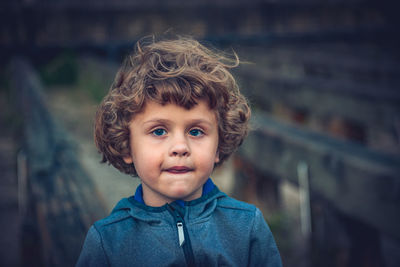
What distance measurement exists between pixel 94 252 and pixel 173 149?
0.46 metres

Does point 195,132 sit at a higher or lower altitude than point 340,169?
higher

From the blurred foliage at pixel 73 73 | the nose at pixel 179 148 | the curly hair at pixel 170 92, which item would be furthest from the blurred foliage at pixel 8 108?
the nose at pixel 179 148

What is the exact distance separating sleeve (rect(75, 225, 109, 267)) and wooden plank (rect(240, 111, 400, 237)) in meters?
1.34

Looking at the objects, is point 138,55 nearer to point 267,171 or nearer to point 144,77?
point 144,77

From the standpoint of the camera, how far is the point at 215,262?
1.51 meters

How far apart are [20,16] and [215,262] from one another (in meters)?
14.9

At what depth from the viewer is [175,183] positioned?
1.52 m

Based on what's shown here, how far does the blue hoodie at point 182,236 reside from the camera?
1495mm

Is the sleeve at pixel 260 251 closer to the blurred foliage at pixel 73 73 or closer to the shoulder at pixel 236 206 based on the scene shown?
the shoulder at pixel 236 206

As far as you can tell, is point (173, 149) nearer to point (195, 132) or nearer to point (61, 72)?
point (195, 132)

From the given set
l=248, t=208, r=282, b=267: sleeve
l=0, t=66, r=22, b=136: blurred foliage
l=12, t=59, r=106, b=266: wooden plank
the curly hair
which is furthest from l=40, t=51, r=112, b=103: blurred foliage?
l=248, t=208, r=282, b=267: sleeve

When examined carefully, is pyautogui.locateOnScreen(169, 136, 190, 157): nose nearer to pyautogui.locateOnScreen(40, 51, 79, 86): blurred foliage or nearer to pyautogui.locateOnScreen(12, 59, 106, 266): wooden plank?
pyautogui.locateOnScreen(12, 59, 106, 266): wooden plank

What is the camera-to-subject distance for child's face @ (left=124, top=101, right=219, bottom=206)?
1.52 metres

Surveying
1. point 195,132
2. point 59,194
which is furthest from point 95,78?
point 195,132
